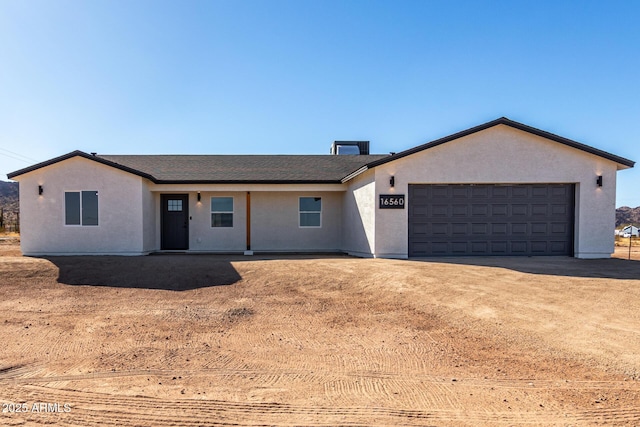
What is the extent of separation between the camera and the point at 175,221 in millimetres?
14781

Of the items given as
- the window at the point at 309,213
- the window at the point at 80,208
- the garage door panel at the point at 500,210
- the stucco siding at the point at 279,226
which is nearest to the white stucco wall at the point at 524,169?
the garage door panel at the point at 500,210

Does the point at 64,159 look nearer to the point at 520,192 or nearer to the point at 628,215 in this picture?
the point at 520,192

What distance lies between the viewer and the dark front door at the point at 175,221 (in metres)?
14.7

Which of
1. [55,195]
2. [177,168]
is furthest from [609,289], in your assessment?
[55,195]

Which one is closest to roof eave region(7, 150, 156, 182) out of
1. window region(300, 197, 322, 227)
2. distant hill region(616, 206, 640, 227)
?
window region(300, 197, 322, 227)

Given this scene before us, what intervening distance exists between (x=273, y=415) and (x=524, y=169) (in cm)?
1190

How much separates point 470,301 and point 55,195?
13.9 m

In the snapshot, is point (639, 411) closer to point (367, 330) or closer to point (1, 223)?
point (367, 330)

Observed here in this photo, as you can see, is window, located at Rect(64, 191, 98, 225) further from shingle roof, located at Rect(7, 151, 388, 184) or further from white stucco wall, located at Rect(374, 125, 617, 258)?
white stucco wall, located at Rect(374, 125, 617, 258)

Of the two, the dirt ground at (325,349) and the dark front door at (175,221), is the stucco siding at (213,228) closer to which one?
the dark front door at (175,221)

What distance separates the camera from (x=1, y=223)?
96.5 ft

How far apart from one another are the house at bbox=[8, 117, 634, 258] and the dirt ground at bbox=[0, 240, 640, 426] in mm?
2852

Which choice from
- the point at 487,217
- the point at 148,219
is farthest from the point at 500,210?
the point at 148,219

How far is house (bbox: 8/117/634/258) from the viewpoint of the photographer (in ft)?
39.0
